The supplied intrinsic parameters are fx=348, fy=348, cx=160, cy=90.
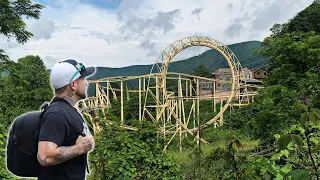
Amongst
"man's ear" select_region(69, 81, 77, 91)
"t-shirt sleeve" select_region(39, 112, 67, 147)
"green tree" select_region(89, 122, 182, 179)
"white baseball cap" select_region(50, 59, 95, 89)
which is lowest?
"green tree" select_region(89, 122, 182, 179)

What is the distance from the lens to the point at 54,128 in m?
1.34

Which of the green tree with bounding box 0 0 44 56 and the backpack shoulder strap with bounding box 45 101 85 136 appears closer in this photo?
the backpack shoulder strap with bounding box 45 101 85 136

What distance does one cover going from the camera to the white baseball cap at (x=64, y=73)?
1467 millimetres

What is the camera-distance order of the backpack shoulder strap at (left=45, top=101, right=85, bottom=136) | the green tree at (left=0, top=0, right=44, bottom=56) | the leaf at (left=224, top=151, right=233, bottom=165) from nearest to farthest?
the leaf at (left=224, top=151, right=233, bottom=165)
the backpack shoulder strap at (left=45, top=101, right=85, bottom=136)
the green tree at (left=0, top=0, right=44, bottom=56)

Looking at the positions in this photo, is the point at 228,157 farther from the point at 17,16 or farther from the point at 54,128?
the point at 17,16

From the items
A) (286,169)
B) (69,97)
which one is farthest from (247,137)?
(69,97)

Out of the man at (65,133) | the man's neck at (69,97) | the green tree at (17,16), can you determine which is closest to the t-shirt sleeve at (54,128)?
the man at (65,133)

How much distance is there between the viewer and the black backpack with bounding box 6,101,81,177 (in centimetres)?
141

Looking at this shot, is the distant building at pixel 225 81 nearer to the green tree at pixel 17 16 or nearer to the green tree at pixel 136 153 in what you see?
the green tree at pixel 17 16

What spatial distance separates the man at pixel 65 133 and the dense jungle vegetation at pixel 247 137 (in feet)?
0.34

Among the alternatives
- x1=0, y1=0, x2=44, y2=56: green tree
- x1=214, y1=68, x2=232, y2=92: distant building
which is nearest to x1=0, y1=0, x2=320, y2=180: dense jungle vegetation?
x1=0, y1=0, x2=44, y2=56: green tree

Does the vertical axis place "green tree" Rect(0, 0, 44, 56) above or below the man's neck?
above

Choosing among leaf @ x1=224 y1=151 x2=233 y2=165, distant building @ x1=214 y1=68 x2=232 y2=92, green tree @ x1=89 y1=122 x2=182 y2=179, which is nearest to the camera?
leaf @ x1=224 y1=151 x2=233 y2=165

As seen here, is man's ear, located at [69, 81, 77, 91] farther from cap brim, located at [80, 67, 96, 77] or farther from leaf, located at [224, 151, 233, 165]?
leaf, located at [224, 151, 233, 165]
